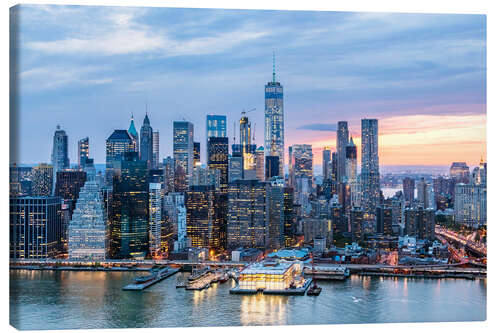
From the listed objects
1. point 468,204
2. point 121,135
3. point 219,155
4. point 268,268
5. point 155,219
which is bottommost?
point 268,268

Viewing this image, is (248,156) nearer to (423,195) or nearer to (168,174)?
(168,174)

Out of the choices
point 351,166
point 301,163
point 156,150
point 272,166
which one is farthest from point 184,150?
point 351,166

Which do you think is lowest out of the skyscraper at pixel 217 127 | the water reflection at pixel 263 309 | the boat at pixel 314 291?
the boat at pixel 314 291

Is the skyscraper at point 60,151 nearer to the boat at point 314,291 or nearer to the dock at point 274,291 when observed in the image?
the dock at point 274,291

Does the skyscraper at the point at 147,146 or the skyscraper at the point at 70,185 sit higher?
the skyscraper at the point at 147,146

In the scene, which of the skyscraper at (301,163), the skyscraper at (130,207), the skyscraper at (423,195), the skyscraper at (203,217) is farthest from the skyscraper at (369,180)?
the skyscraper at (130,207)
